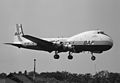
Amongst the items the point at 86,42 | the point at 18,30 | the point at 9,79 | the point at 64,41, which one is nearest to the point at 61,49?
the point at 64,41

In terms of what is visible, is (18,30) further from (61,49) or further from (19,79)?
(19,79)

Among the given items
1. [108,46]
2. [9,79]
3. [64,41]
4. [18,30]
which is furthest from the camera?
[9,79]

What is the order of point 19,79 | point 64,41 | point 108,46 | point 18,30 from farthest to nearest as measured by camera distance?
point 19,79 → point 18,30 → point 64,41 → point 108,46

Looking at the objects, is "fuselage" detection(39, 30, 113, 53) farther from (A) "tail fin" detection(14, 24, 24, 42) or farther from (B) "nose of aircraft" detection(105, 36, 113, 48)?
(A) "tail fin" detection(14, 24, 24, 42)

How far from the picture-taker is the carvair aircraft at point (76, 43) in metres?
66.3

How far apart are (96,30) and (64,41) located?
6439 mm

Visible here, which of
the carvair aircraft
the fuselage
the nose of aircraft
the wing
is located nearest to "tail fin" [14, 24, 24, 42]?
the carvair aircraft

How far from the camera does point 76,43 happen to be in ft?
223

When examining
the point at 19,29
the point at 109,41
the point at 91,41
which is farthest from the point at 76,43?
the point at 19,29

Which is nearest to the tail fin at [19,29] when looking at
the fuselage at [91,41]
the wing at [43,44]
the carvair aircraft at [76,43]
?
the carvair aircraft at [76,43]

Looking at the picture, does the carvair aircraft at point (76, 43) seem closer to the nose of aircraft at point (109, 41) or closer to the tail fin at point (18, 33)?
the nose of aircraft at point (109, 41)

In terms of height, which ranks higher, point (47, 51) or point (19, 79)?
point (47, 51)

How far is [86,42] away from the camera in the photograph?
67188mm

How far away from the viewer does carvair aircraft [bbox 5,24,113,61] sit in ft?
218
